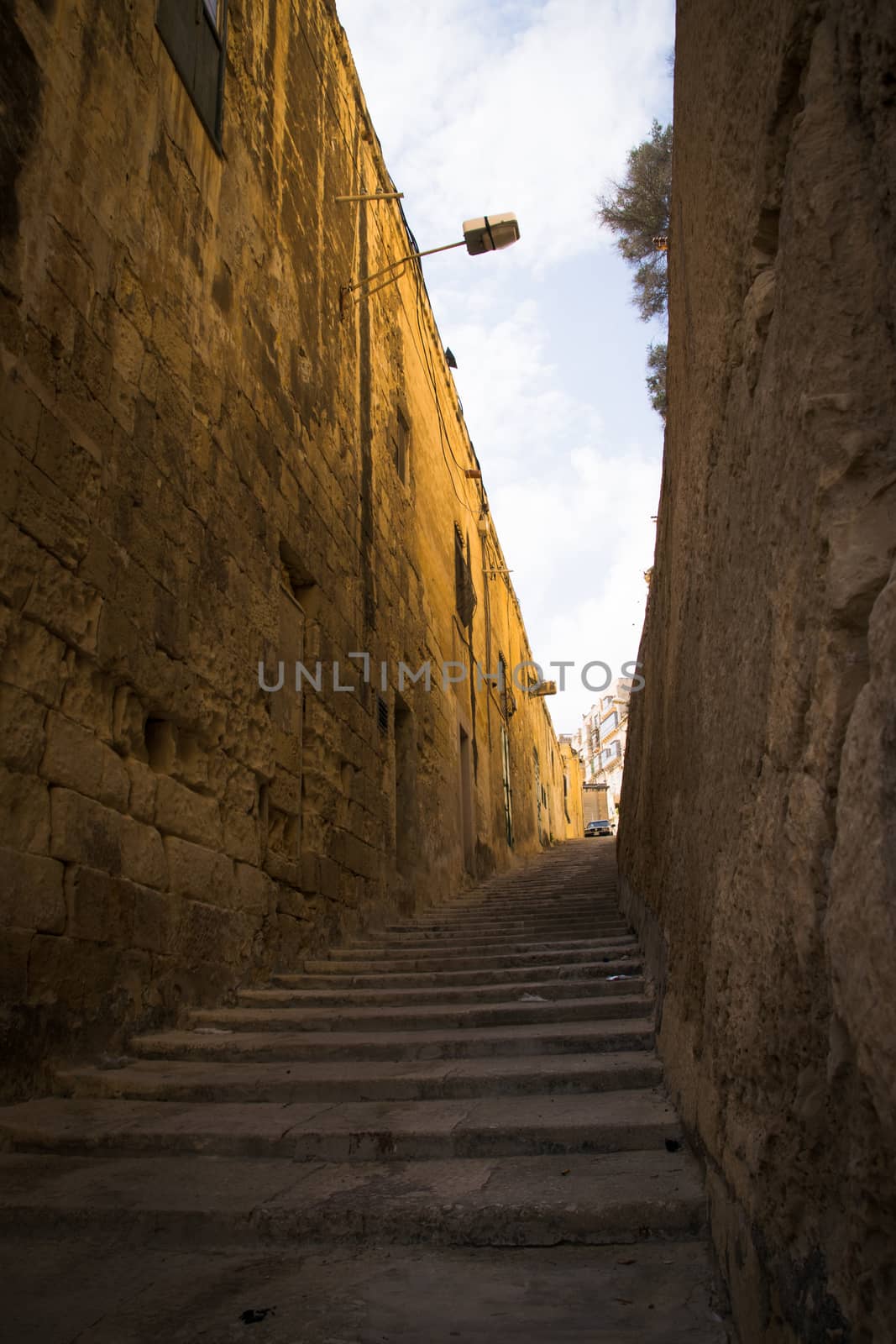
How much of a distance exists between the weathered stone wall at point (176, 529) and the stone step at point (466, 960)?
288 mm

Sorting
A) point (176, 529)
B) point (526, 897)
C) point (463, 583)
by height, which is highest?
point (463, 583)

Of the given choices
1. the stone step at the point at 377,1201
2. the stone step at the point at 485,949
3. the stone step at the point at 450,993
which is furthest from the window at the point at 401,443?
the stone step at the point at 377,1201

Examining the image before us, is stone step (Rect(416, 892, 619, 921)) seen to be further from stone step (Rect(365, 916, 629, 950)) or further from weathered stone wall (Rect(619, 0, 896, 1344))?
weathered stone wall (Rect(619, 0, 896, 1344))

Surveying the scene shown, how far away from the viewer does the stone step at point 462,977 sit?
14.7ft

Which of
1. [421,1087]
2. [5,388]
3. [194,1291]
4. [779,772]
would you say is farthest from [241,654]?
[779,772]

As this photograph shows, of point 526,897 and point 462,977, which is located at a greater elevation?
point 462,977

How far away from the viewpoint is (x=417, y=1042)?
3518mm

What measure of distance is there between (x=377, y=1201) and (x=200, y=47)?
5639 mm

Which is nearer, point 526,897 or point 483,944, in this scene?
point 483,944

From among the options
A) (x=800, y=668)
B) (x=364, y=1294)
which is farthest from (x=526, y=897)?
(x=800, y=668)

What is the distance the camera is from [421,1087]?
10.1ft

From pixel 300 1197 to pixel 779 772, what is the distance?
65.2 inches

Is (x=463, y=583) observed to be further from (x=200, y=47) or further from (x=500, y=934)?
(x=200, y=47)

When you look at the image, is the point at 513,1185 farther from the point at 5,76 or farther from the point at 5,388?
the point at 5,76
